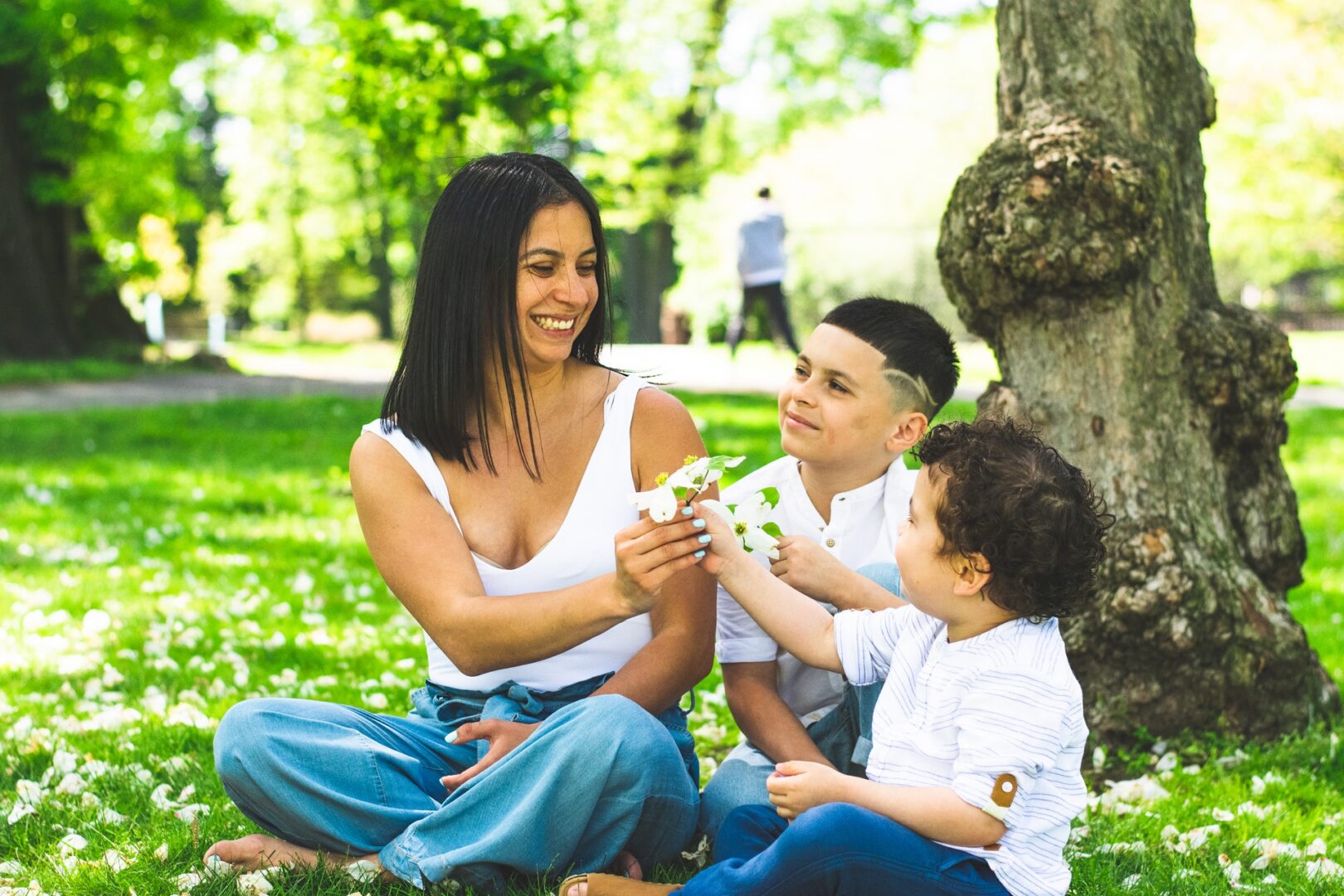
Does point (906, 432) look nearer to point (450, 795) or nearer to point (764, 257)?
point (450, 795)

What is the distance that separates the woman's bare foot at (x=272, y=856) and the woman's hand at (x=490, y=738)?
0.91ft

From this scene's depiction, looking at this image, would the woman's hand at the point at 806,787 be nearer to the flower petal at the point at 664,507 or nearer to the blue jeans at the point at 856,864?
the blue jeans at the point at 856,864

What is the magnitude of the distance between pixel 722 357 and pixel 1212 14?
9.52 m

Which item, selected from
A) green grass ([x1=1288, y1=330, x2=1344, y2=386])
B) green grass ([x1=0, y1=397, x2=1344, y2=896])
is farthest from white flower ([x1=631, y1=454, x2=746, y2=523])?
green grass ([x1=1288, y1=330, x2=1344, y2=386])

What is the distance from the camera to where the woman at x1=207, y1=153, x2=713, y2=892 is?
2801mm

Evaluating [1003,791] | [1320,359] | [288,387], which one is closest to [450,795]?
[1003,791]

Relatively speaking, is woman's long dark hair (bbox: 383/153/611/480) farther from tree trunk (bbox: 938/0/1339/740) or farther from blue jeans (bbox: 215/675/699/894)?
tree trunk (bbox: 938/0/1339/740)

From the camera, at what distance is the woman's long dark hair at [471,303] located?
3.11 metres

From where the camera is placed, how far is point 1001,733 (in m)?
2.41

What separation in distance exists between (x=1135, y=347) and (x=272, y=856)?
9.58 feet

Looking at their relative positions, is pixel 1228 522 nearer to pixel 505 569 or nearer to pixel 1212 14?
pixel 505 569

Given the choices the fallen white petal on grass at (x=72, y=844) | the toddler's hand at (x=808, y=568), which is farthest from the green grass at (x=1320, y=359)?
the fallen white petal on grass at (x=72, y=844)

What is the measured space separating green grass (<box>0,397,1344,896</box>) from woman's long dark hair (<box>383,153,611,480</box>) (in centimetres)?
109

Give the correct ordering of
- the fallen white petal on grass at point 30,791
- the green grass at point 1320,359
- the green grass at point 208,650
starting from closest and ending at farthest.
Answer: the green grass at point 208,650 → the fallen white petal on grass at point 30,791 → the green grass at point 1320,359
